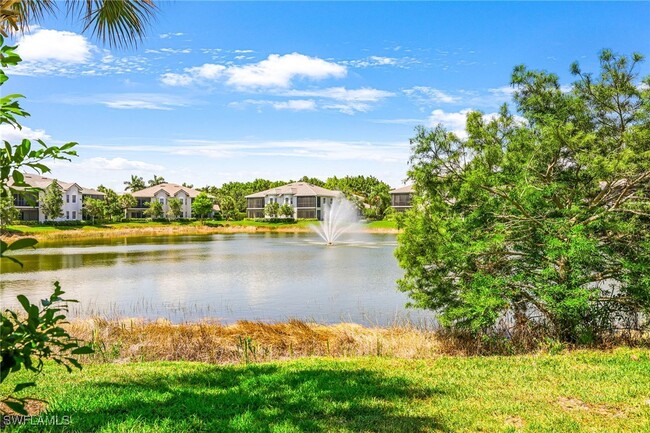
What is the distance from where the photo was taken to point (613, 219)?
10078 millimetres

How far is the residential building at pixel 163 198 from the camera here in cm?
9162

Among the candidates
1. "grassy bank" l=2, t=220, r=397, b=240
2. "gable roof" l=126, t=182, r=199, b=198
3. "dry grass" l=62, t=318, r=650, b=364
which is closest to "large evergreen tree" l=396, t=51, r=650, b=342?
"dry grass" l=62, t=318, r=650, b=364

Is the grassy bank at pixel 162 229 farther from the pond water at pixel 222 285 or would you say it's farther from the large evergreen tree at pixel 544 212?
the large evergreen tree at pixel 544 212

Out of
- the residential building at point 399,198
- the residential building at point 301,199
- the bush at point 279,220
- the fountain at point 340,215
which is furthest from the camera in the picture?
the residential building at point 301,199

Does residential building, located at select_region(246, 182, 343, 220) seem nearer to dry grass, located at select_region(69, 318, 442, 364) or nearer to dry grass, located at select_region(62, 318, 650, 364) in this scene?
dry grass, located at select_region(69, 318, 442, 364)

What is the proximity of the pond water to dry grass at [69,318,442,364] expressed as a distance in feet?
9.16

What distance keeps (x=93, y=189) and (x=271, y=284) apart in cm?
7887

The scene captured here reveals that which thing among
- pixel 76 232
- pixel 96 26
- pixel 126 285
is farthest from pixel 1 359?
pixel 76 232

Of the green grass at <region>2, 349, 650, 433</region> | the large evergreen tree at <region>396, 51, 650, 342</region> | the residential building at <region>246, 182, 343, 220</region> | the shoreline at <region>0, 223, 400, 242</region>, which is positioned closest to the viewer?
the green grass at <region>2, 349, 650, 433</region>

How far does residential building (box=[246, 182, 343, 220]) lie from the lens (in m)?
97.6

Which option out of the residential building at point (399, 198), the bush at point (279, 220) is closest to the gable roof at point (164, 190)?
the bush at point (279, 220)

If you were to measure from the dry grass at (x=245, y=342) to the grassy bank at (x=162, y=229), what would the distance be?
157 feet

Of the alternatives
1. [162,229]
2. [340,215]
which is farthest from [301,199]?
[162,229]

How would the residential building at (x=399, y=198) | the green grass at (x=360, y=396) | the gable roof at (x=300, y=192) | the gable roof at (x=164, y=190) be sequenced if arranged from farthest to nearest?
the gable roof at (x=300, y=192)
the residential building at (x=399, y=198)
the gable roof at (x=164, y=190)
the green grass at (x=360, y=396)
